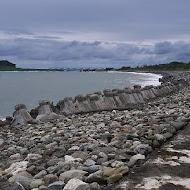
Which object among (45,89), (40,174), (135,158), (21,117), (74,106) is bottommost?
(45,89)

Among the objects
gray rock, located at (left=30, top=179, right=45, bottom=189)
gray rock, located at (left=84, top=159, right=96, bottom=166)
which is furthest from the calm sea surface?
gray rock, located at (left=30, top=179, right=45, bottom=189)

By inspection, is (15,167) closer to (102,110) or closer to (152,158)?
(152,158)

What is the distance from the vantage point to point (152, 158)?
5676 mm

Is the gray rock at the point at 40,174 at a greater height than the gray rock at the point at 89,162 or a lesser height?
lesser

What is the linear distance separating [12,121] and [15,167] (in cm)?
882

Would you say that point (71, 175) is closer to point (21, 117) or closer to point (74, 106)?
point (21, 117)

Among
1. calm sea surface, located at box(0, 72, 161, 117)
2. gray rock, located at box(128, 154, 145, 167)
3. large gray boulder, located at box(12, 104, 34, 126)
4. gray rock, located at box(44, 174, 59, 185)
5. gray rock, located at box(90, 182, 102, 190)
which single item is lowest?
calm sea surface, located at box(0, 72, 161, 117)

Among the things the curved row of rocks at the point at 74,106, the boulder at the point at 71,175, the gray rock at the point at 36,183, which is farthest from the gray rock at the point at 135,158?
the curved row of rocks at the point at 74,106

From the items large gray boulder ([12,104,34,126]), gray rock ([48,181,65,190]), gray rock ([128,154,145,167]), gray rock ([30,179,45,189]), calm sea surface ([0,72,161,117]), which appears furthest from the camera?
calm sea surface ([0,72,161,117])

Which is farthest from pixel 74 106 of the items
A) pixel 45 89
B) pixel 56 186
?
pixel 45 89

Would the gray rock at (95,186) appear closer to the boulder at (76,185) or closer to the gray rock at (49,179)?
the boulder at (76,185)

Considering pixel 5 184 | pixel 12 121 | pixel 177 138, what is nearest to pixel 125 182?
pixel 5 184

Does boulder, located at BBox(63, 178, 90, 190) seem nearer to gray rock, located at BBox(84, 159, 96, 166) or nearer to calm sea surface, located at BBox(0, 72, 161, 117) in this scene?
gray rock, located at BBox(84, 159, 96, 166)

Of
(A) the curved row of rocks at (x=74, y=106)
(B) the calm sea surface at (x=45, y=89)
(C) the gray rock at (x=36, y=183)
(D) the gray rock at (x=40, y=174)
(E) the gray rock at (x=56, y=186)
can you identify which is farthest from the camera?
(B) the calm sea surface at (x=45, y=89)
